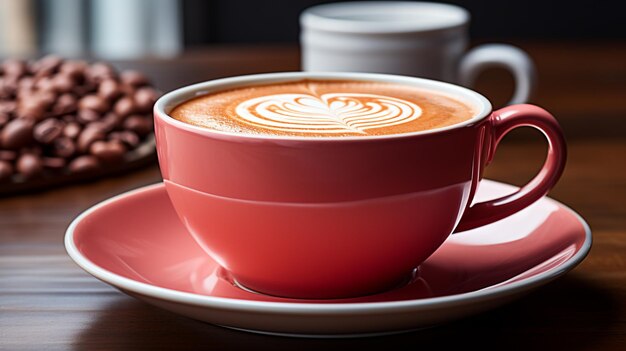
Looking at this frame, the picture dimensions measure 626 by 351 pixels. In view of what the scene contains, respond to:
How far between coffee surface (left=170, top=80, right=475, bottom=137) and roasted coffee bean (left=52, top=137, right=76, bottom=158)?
1.11ft

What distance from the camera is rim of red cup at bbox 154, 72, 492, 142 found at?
20.0 inches

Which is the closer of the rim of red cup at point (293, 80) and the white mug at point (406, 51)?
the rim of red cup at point (293, 80)

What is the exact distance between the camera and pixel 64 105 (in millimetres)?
1020

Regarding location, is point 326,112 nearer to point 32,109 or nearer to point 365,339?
point 365,339

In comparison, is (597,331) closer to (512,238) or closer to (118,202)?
(512,238)

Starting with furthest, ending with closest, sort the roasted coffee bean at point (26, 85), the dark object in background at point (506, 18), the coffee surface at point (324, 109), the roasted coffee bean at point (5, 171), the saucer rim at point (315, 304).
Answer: the dark object in background at point (506, 18)
the roasted coffee bean at point (26, 85)
the roasted coffee bean at point (5, 171)
the coffee surface at point (324, 109)
the saucer rim at point (315, 304)

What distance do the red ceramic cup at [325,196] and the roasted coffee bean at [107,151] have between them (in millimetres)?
366

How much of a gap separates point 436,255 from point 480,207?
0.05 m

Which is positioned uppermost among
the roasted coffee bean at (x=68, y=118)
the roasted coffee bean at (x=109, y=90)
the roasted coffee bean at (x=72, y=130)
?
the roasted coffee bean at (x=109, y=90)

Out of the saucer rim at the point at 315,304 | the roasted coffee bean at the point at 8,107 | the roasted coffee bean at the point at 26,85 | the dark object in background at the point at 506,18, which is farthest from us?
the dark object in background at the point at 506,18

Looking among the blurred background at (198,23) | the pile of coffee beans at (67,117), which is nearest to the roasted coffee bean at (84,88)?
the pile of coffee beans at (67,117)

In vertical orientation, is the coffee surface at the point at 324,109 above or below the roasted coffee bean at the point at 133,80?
above

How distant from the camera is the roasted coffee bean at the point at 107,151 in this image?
93 centimetres

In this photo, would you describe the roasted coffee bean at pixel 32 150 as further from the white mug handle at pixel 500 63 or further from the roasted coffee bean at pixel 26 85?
the white mug handle at pixel 500 63
